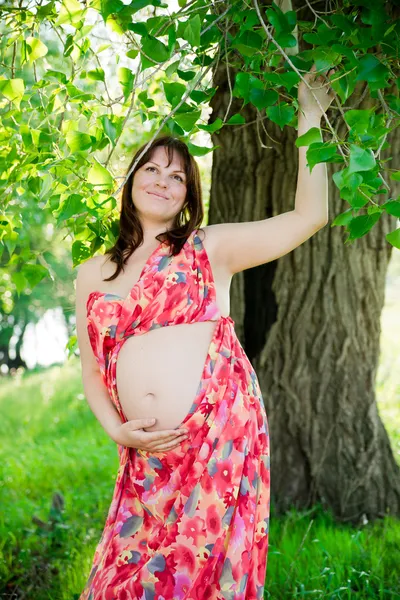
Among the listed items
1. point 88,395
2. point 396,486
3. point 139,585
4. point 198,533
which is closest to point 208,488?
point 198,533

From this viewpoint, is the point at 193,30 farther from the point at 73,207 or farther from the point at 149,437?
the point at 149,437

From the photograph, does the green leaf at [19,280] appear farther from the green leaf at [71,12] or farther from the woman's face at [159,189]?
the green leaf at [71,12]

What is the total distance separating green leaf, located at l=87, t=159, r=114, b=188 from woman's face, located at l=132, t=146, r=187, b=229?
0.39 m

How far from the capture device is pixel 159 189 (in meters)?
2.59

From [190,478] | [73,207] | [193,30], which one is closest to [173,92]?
[193,30]

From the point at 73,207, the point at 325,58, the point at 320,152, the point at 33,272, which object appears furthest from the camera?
the point at 33,272

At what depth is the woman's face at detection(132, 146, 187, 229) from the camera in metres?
2.58

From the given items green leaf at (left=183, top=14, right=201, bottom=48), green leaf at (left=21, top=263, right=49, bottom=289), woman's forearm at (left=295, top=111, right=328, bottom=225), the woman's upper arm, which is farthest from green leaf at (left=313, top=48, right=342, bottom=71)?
green leaf at (left=21, top=263, right=49, bottom=289)

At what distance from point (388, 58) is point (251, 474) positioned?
133cm

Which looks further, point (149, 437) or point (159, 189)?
point (159, 189)

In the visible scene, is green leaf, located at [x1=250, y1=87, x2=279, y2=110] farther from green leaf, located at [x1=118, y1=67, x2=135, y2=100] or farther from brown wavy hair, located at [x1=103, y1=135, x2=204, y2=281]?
brown wavy hair, located at [x1=103, y1=135, x2=204, y2=281]

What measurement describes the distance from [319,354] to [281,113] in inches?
68.6

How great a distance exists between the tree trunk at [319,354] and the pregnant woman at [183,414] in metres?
1.12

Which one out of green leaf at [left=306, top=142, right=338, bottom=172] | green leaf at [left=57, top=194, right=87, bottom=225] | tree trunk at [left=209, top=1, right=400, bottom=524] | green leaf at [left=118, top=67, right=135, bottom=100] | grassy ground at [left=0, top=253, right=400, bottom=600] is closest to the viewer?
green leaf at [left=306, top=142, right=338, bottom=172]
